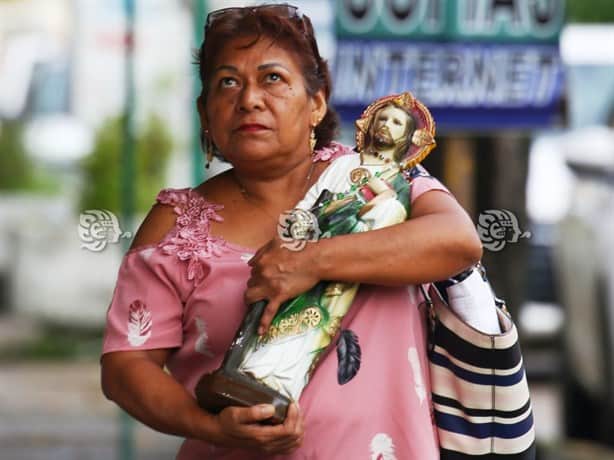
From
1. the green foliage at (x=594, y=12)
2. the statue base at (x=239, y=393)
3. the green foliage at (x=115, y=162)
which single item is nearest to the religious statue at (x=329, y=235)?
the statue base at (x=239, y=393)

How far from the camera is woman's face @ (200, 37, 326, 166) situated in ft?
7.16

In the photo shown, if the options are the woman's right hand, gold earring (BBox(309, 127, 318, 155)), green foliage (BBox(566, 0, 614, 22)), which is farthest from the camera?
green foliage (BBox(566, 0, 614, 22))

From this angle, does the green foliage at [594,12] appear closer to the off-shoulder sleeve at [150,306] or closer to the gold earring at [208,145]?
the gold earring at [208,145]

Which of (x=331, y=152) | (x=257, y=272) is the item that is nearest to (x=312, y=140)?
(x=331, y=152)

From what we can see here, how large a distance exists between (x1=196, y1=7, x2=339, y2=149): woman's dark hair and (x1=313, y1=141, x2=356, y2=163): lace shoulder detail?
0.09 metres

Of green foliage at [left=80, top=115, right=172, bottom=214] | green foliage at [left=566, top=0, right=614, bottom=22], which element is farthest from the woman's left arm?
green foliage at [left=566, top=0, right=614, bottom=22]

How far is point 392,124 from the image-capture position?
84.7 inches

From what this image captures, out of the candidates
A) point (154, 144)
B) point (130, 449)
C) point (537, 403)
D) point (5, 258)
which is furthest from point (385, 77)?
point (5, 258)

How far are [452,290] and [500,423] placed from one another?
22cm

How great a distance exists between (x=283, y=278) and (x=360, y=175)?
0.21 m

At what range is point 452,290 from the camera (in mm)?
2199

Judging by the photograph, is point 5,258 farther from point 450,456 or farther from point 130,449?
point 450,456

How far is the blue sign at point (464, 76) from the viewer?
16.1ft

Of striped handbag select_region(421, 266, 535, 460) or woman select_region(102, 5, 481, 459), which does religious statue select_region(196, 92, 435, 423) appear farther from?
striped handbag select_region(421, 266, 535, 460)
